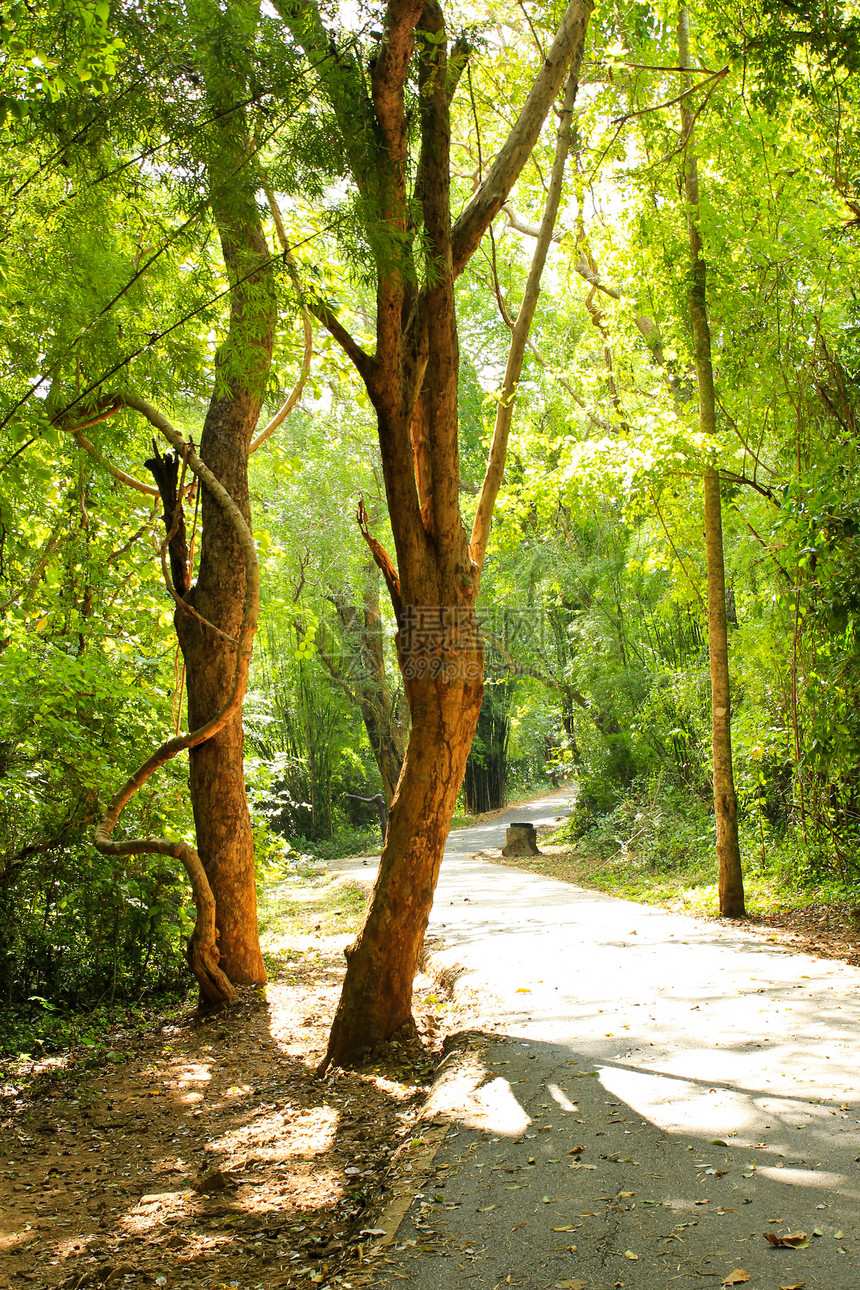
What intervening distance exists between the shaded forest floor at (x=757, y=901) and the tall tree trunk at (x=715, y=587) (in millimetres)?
453

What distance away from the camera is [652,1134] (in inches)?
145

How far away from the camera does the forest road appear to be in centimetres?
283

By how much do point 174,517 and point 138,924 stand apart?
11.2 feet

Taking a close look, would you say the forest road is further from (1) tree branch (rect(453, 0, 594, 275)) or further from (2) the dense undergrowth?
(1) tree branch (rect(453, 0, 594, 275))

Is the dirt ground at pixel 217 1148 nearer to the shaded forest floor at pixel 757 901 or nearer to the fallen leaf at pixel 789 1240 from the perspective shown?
the shaded forest floor at pixel 757 901

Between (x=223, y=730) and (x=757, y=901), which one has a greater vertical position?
(x=223, y=730)

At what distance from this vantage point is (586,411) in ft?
46.7

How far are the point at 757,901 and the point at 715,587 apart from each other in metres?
3.16

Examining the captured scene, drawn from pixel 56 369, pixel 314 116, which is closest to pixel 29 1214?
pixel 56 369

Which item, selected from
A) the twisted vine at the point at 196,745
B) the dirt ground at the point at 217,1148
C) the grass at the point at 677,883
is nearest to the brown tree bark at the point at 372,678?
the grass at the point at 677,883

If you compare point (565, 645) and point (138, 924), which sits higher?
point (565, 645)

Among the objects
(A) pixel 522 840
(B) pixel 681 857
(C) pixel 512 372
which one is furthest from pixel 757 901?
(A) pixel 522 840

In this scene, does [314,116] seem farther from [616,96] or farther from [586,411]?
[586,411]

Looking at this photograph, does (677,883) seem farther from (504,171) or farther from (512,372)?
(504,171)
